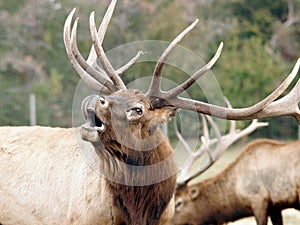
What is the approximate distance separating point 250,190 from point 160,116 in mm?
4186

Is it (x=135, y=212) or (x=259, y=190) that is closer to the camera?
(x=135, y=212)

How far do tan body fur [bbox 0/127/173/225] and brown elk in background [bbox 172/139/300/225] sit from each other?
3.66 metres

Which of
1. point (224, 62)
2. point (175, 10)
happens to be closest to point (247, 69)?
point (224, 62)

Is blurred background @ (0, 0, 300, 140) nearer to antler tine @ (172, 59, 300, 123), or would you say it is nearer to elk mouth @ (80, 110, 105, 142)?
antler tine @ (172, 59, 300, 123)

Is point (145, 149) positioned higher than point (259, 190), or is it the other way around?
point (145, 149)

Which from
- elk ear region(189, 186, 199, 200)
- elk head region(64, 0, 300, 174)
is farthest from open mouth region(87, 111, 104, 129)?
elk ear region(189, 186, 199, 200)

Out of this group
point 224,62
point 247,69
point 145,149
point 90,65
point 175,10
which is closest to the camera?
point 145,149

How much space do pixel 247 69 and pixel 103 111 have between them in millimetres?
15890

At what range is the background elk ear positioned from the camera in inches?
195

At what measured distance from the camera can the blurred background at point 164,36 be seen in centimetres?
2109

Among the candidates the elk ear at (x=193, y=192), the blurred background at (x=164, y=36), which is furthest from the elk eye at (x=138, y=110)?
the blurred background at (x=164, y=36)

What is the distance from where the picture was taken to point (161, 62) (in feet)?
15.7

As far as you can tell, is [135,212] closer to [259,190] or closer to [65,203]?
[65,203]

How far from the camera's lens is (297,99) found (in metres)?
4.91
